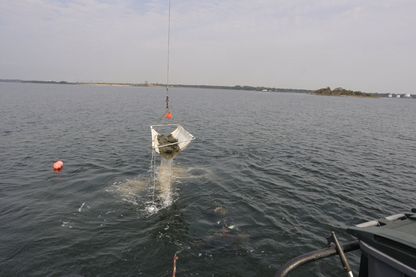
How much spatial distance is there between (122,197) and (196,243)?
23.0ft

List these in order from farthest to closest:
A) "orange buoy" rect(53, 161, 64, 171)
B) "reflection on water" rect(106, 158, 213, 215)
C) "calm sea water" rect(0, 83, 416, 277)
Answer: "orange buoy" rect(53, 161, 64, 171), "reflection on water" rect(106, 158, 213, 215), "calm sea water" rect(0, 83, 416, 277)

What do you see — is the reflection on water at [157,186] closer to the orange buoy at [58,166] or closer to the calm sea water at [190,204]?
the calm sea water at [190,204]

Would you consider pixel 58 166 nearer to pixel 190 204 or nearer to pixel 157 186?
pixel 157 186

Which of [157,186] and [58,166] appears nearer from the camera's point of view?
[157,186]

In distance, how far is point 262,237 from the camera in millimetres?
14094

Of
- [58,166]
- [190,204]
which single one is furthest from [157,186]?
[58,166]

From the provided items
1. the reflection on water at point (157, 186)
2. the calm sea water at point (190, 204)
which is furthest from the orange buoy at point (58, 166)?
the reflection on water at point (157, 186)

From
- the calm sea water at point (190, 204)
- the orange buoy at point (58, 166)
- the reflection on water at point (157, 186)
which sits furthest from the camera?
the orange buoy at point (58, 166)

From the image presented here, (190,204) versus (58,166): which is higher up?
(58,166)

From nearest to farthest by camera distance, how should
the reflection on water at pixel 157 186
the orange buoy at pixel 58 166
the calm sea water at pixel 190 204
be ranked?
1. the calm sea water at pixel 190 204
2. the reflection on water at pixel 157 186
3. the orange buoy at pixel 58 166

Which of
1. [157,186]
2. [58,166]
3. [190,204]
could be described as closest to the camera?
[190,204]

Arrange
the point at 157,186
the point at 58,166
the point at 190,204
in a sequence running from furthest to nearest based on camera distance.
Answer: the point at 58,166 → the point at 157,186 → the point at 190,204

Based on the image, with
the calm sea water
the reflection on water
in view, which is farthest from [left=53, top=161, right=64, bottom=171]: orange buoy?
the reflection on water

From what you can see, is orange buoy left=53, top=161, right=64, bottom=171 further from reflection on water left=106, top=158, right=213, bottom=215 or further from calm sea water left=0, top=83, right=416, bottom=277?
reflection on water left=106, top=158, right=213, bottom=215
